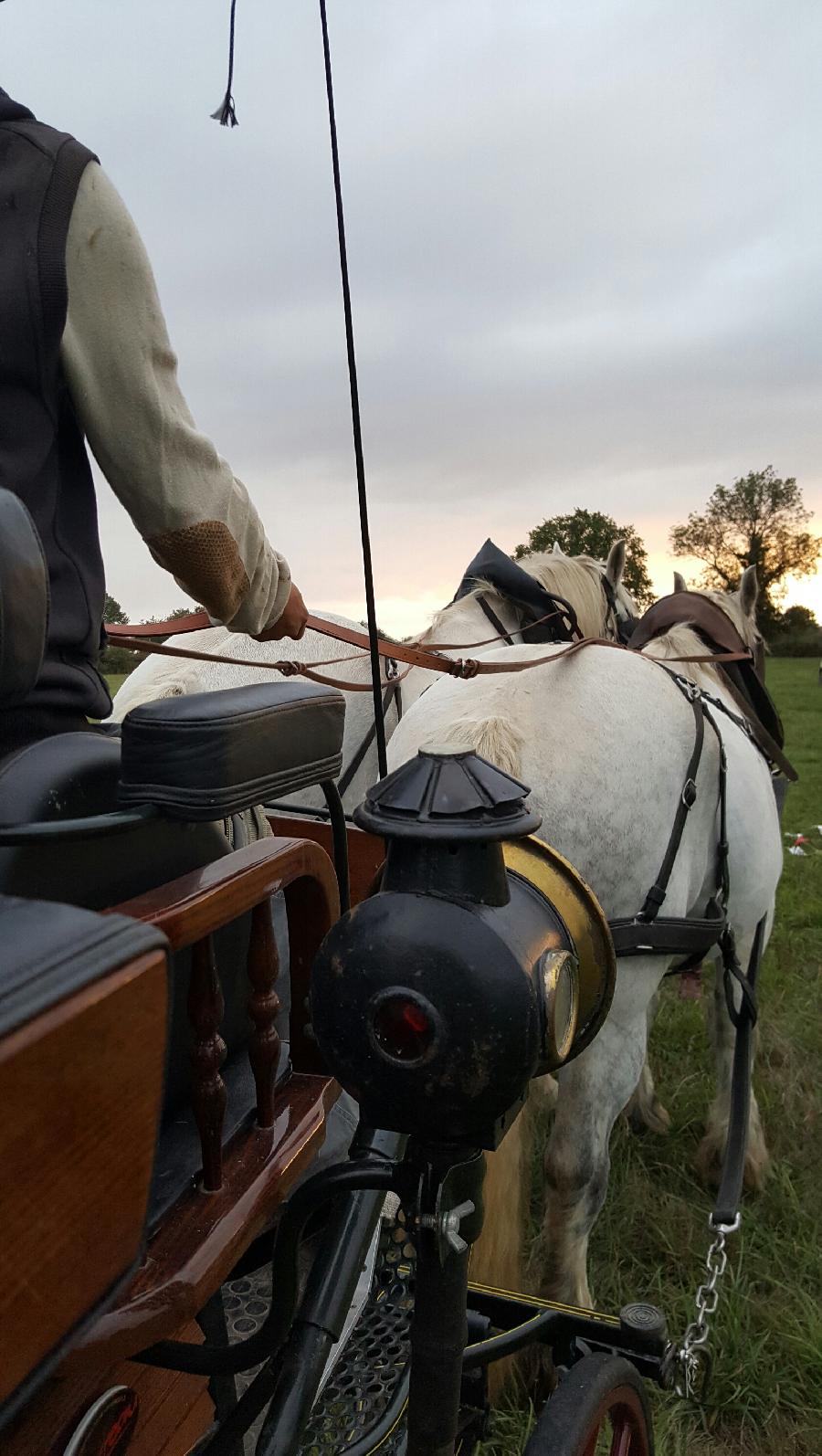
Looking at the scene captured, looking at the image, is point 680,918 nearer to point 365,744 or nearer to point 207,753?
point 365,744

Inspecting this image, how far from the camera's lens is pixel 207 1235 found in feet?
3.13

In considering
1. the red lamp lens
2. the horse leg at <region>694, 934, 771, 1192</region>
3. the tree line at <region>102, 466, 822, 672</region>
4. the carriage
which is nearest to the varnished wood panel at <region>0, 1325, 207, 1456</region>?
the carriage

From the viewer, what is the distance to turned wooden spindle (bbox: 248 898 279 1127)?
43.6 inches

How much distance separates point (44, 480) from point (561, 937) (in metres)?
0.89

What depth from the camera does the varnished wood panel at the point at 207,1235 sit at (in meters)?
0.86

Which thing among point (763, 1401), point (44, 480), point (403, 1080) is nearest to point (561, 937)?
point (403, 1080)

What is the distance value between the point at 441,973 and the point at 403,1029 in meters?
0.07

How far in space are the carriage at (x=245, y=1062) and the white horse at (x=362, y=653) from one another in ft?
7.65

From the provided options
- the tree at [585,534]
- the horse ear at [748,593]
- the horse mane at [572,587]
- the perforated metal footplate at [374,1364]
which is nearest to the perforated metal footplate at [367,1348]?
the perforated metal footplate at [374,1364]

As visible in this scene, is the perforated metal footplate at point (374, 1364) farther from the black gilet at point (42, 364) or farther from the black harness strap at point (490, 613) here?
the black harness strap at point (490, 613)

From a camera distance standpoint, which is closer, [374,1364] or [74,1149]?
[74,1149]

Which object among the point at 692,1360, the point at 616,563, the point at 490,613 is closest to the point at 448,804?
the point at 692,1360

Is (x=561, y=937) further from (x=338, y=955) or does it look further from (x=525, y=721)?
(x=525, y=721)

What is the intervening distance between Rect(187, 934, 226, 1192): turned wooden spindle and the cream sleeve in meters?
0.67
